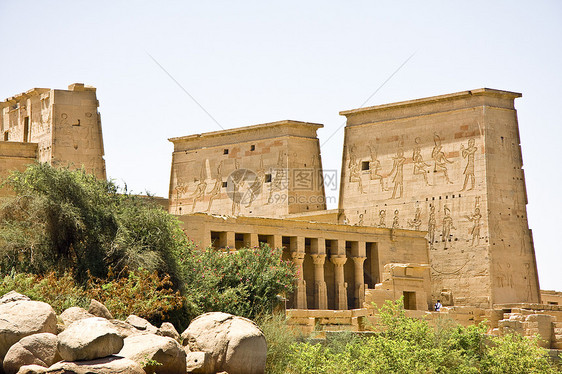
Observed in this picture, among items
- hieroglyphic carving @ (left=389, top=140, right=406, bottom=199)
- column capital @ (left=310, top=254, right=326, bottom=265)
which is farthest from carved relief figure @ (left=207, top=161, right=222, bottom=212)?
column capital @ (left=310, top=254, right=326, bottom=265)

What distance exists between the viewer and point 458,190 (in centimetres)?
3647

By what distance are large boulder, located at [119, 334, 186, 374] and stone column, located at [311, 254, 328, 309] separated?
718 inches

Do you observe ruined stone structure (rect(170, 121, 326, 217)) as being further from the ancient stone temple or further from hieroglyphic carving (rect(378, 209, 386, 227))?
hieroglyphic carving (rect(378, 209, 386, 227))

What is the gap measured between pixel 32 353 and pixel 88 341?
1.02 m

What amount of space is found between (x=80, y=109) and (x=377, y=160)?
13226 mm

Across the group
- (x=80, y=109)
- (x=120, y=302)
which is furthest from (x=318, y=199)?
(x=120, y=302)

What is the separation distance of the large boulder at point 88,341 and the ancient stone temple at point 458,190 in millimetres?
22524

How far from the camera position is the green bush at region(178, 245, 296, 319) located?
22.5 meters

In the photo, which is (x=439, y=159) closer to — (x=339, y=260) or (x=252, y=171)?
(x=339, y=260)

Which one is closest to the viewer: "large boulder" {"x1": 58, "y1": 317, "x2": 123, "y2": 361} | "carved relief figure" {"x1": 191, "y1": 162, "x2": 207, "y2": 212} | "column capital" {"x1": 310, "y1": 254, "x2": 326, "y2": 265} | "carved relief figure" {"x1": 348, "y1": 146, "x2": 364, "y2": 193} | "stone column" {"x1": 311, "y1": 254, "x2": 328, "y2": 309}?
"large boulder" {"x1": 58, "y1": 317, "x2": 123, "y2": 361}

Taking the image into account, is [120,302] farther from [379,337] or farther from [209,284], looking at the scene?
[379,337]

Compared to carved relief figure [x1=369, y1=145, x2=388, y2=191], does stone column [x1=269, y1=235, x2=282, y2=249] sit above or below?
below

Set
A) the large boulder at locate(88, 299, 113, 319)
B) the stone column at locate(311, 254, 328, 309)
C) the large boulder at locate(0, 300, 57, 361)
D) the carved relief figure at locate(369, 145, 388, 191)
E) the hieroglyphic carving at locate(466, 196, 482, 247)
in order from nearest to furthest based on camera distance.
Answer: the large boulder at locate(0, 300, 57, 361) → the large boulder at locate(88, 299, 113, 319) → the stone column at locate(311, 254, 328, 309) → the hieroglyphic carving at locate(466, 196, 482, 247) → the carved relief figure at locate(369, 145, 388, 191)

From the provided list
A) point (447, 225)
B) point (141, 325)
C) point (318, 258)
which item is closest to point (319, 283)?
point (318, 258)
